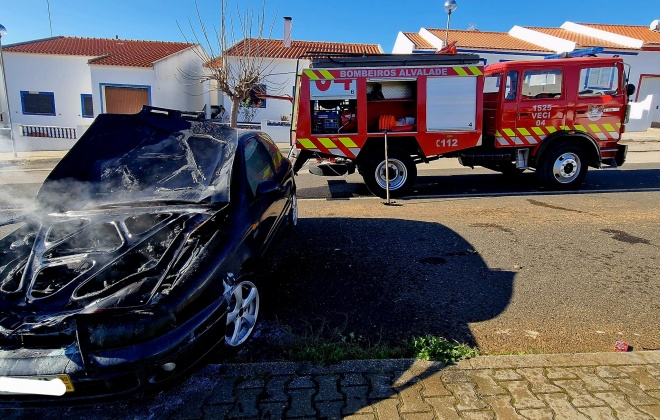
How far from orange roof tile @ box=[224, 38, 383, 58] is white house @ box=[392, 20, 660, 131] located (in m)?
2.95

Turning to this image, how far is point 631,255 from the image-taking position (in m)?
4.84

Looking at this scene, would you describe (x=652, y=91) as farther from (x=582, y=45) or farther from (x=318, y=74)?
(x=318, y=74)

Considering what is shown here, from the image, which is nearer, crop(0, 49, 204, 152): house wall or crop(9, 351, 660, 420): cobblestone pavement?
crop(9, 351, 660, 420): cobblestone pavement

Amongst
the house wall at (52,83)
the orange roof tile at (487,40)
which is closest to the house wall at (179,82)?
the house wall at (52,83)

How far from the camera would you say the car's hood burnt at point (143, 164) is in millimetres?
3559

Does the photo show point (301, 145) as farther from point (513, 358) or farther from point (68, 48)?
point (68, 48)

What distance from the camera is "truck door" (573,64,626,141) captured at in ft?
26.0

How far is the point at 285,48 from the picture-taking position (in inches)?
909

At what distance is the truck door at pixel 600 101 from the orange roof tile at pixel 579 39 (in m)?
16.6

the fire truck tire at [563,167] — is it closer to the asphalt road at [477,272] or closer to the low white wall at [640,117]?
the asphalt road at [477,272]

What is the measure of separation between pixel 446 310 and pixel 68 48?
25.2 metres

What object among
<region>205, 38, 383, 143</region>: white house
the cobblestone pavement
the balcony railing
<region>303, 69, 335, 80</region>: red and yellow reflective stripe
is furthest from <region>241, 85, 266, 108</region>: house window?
the cobblestone pavement

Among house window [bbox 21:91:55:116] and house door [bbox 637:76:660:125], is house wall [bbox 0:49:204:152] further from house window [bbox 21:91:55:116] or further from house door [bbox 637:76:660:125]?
house door [bbox 637:76:660:125]

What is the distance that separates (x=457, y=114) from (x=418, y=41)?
17294 mm
